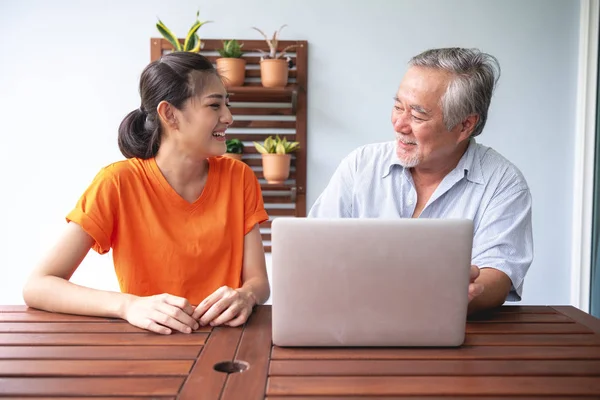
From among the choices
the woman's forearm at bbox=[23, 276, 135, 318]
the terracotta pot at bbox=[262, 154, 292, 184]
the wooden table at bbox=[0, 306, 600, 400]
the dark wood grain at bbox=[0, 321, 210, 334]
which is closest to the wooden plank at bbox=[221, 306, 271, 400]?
the wooden table at bbox=[0, 306, 600, 400]

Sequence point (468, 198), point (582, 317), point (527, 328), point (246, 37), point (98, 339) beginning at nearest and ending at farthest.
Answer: point (98, 339), point (527, 328), point (582, 317), point (468, 198), point (246, 37)

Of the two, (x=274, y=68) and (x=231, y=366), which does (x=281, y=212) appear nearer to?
(x=274, y=68)

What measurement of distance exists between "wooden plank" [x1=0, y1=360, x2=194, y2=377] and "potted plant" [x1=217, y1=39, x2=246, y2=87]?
6.93ft

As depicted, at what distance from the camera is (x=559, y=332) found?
1266 millimetres

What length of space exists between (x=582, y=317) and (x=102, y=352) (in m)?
1.07

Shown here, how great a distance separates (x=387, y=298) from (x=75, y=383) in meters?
0.55

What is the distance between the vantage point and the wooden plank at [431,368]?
1.01 meters

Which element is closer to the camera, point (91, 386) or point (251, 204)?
point (91, 386)

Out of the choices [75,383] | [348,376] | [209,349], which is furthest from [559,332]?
[75,383]

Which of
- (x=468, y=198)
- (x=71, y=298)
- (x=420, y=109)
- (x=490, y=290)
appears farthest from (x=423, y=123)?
(x=71, y=298)

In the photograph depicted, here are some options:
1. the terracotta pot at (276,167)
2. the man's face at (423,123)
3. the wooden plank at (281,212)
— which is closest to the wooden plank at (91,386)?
the man's face at (423,123)

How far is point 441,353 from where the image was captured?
1107 millimetres

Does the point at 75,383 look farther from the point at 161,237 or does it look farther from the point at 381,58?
the point at 381,58

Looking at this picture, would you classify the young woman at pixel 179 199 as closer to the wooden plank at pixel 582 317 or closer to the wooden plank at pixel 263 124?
the wooden plank at pixel 582 317
